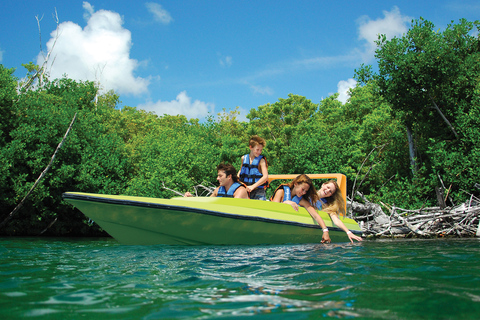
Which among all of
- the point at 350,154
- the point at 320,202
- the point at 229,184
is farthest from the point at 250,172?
the point at 350,154

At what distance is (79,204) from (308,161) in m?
12.2

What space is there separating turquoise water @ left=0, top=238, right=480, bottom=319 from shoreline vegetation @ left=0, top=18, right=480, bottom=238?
20.7ft

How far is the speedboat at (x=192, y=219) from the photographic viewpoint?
18.2ft

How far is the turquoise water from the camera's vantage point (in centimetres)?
218

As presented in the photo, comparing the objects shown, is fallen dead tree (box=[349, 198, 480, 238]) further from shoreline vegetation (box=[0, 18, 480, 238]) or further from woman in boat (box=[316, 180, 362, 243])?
woman in boat (box=[316, 180, 362, 243])

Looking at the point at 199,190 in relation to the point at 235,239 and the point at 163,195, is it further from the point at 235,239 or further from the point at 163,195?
the point at 235,239

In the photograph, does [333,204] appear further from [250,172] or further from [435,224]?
[435,224]

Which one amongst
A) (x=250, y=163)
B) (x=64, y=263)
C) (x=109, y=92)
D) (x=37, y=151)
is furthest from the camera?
(x=109, y=92)

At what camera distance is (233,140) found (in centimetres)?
2023

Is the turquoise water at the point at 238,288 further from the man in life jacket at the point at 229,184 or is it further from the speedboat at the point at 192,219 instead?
the man in life jacket at the point at 229,184

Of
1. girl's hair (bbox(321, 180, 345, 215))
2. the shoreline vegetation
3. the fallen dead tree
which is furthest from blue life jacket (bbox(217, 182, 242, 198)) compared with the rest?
the fallen dead tree

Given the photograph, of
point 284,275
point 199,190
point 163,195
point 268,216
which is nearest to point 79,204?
point 268,216

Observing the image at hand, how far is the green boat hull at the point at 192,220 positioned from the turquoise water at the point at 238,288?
1.07m

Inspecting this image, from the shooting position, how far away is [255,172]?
7.15 meters
